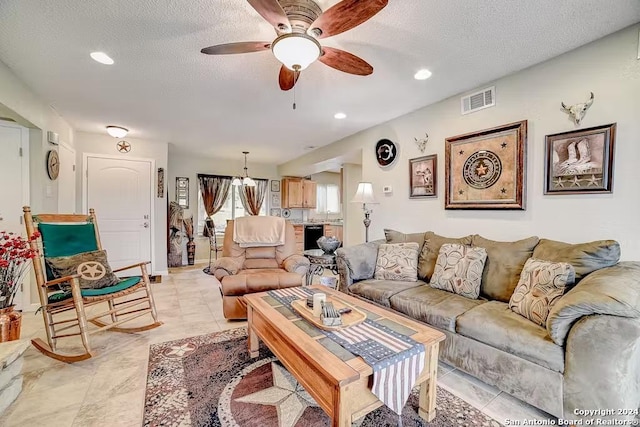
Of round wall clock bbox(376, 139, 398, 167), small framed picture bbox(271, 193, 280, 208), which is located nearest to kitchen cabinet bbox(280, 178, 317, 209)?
small framed picture bbox(271, 193, 280, 208)

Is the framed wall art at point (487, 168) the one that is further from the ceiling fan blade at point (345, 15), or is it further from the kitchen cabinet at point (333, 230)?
the kitchen cabinet at point (333, 230)

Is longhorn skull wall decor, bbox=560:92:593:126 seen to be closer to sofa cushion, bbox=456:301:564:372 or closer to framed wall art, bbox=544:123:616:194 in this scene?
framed wall art, bbox=544:123:616:194

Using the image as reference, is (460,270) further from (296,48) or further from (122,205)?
(122,205)

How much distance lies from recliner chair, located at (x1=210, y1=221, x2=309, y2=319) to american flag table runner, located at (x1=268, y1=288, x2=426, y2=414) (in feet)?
4.73

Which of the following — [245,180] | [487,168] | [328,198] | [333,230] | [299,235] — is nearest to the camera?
[487,168]

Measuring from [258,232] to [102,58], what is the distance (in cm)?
215

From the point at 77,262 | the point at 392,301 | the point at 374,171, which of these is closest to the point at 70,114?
the point at 77,262

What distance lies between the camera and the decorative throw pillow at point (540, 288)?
172cm

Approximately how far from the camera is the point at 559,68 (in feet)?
7.42

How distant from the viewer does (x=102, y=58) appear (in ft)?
7.41

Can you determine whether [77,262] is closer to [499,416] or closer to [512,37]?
[499,416]

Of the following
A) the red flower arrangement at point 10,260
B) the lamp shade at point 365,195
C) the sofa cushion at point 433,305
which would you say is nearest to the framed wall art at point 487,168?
the lamp shade at point 365,195

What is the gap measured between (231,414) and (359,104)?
3.07 m

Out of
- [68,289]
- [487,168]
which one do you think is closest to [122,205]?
[68,289]
